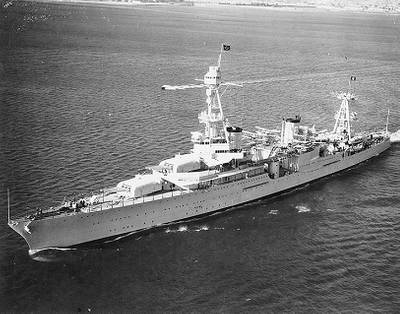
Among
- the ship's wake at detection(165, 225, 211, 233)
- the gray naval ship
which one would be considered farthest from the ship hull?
the ship's wake at detection(165, 225, 211, 233)

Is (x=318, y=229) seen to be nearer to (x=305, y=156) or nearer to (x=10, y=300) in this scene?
(x=305, y=156)

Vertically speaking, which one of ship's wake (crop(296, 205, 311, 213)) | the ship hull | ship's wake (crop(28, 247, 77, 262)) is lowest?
ship's wake (crop(28, 247, 77, 262))

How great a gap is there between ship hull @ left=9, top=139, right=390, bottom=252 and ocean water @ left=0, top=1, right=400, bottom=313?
103 cm

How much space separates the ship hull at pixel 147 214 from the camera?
118 ft

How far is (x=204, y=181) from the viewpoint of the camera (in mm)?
44125

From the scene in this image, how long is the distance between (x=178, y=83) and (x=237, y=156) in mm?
45522

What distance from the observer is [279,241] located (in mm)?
39750

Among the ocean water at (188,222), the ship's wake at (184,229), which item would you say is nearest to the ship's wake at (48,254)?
the ocean water at (188,222)

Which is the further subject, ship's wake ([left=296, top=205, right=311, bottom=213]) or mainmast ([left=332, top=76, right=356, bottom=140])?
mainmast ([left=332, top=76, right=356, bottom=140])

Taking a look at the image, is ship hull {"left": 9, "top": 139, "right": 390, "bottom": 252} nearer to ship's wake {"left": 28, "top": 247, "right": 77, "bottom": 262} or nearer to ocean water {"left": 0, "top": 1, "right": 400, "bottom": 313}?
ship's wake {"left": 28, "top": 247, "right": 77, "bottom": 262}

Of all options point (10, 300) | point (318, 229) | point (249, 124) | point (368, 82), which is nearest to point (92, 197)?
point (10, 300)

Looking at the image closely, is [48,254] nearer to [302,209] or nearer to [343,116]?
[302,209]

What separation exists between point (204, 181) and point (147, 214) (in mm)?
6468

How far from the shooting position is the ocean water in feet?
104
